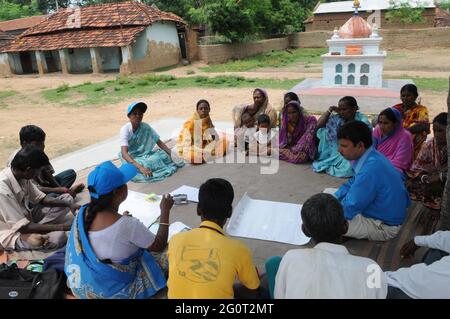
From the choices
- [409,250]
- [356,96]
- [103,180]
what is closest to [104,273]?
[103,180]

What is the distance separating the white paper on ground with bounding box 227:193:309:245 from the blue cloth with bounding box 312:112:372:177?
119cm

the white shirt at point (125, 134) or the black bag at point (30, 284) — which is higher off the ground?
the white shirt at point (125, 134)

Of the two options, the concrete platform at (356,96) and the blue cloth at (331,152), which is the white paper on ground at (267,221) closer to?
the blue cloth at (331,152)

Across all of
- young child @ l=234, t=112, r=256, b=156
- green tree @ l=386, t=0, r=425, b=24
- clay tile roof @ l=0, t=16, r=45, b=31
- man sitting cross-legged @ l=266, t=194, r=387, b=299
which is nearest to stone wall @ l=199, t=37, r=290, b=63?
green tree @ l=386, t=0, r=425, b=24

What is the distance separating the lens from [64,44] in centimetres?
2066

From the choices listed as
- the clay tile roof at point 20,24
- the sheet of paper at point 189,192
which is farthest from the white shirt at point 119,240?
the clay tile roof at point 20,24

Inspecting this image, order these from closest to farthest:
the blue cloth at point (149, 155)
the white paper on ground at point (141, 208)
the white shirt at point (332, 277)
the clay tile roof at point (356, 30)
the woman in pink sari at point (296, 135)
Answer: the white shirt at point (332, 277) → the white paper on ground at point (141, 208) → the blue cloth at point (149, 155) → the woman in pink sari at point (296, 135) → the clay tile roof at point (356, 30)

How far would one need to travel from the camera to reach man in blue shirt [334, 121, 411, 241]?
9.49 feet

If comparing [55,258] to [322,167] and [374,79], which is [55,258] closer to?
[322,167]

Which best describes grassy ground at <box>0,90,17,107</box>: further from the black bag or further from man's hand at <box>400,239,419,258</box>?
man's hand at <box>400,239,419,258</box>

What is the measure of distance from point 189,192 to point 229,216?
88.3 inches

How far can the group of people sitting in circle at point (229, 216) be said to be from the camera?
177 centimetres

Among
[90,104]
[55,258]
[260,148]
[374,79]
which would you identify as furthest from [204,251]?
[90,104]
